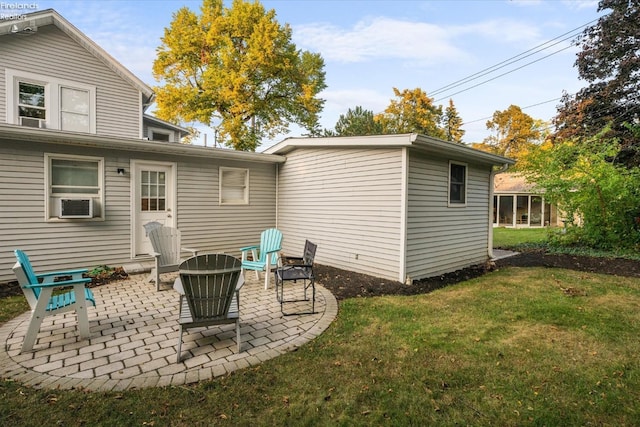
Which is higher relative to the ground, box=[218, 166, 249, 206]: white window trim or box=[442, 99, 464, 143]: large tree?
box=[442, 99, 464, 143]: large tree

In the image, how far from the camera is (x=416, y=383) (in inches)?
100

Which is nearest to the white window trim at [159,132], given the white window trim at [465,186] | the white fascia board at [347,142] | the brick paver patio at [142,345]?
the white fascia board at [347,142]

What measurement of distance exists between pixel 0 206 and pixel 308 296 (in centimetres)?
575

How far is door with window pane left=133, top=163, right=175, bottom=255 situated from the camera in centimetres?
673

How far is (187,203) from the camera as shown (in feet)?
24.0

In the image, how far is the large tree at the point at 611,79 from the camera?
1294cm

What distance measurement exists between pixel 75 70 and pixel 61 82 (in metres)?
0.56

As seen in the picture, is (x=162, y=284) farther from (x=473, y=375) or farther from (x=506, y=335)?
(x=506, y=335)

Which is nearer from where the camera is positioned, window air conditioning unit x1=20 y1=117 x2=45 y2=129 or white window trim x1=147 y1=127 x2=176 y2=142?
window air conditioning unit x1=20 y1=117 x2=45 y2=129

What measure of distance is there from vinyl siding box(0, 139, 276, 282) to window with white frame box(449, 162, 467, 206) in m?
4.86

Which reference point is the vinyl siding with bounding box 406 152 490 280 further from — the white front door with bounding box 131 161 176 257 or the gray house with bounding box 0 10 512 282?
the white front door with bounding box 131 161 176 257

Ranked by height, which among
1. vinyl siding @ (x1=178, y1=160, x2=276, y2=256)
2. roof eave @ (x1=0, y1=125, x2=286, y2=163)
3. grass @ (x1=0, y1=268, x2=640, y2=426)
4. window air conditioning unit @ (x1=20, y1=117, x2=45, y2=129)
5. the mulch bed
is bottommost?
grass @ (x1=0, y1=268, x2=640, y2=426)

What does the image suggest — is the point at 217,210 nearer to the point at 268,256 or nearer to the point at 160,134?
the point at 268,256

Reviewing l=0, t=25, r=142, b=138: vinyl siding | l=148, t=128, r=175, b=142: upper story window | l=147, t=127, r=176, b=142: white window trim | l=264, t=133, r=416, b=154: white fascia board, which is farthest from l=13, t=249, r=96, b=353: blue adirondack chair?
l=148, t=128, r=175, b=142: upper story window
